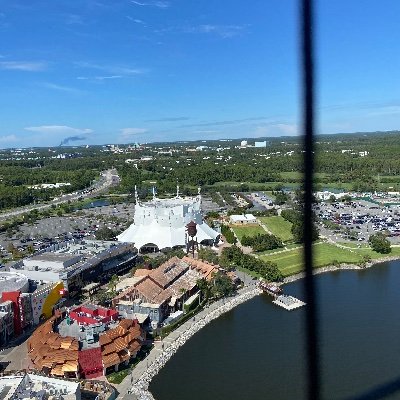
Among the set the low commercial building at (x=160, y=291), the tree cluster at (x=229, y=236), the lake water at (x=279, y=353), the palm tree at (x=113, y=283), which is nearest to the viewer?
the lake water at (x=279, y=353)

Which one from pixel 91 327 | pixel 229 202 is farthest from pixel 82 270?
pixel 229 202

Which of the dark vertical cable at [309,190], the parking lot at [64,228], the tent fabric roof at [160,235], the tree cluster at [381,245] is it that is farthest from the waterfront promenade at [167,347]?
the parking lot at [64,228]

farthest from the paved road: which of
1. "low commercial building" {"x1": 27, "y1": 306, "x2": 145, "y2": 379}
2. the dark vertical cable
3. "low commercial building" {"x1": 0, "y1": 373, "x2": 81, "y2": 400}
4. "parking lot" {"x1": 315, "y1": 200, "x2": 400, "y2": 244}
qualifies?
the dark vertical cable

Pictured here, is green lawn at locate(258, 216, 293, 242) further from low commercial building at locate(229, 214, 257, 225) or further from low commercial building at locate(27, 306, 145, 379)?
low commercial building at locate(27, 306, 145, 379)

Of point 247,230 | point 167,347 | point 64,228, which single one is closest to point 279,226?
point 247,230

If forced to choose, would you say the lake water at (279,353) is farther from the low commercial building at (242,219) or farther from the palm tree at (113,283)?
the low commercial building at (242,219)
